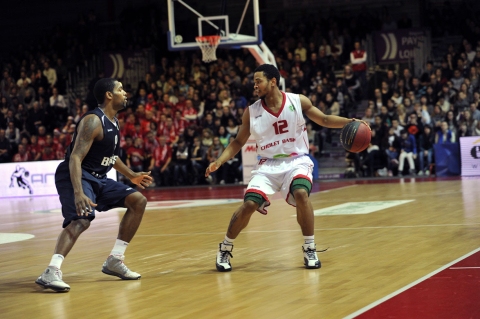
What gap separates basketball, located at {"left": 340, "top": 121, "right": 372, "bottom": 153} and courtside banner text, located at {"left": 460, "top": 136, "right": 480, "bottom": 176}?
13112 mm

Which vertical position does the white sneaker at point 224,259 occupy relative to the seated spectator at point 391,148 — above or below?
below

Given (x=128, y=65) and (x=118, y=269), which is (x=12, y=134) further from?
(x=118, y=269)

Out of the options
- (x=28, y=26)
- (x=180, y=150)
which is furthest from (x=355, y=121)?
(x=28, y=26)

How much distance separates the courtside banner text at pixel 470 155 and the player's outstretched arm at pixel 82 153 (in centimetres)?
1471

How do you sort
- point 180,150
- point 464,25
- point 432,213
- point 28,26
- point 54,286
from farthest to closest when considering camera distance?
point 28,26 → point 464,25 → point 180,150 → point 432,213 → point 54,286

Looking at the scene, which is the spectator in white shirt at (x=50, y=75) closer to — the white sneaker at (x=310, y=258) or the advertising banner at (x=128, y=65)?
the advertising banner at (x=128, y=65)

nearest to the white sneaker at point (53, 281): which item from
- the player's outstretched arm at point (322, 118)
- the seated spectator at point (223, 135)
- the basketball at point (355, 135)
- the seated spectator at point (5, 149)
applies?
the player's outstretched arm at point (322, 118)

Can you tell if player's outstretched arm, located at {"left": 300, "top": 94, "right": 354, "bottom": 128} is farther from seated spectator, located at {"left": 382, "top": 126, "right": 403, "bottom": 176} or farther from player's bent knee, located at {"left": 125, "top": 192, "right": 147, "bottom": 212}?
seated spectator, located at {"left": 382, "top": 126, "right": 403, "bottom": 176}

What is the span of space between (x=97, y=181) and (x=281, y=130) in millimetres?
1804

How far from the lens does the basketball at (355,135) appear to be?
25.9 feet

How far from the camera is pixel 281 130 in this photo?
7.94 meters

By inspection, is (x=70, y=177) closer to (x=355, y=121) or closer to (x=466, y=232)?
(x=355, y=121)

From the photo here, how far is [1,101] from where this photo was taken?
27.7 m

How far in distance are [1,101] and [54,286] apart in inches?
863
